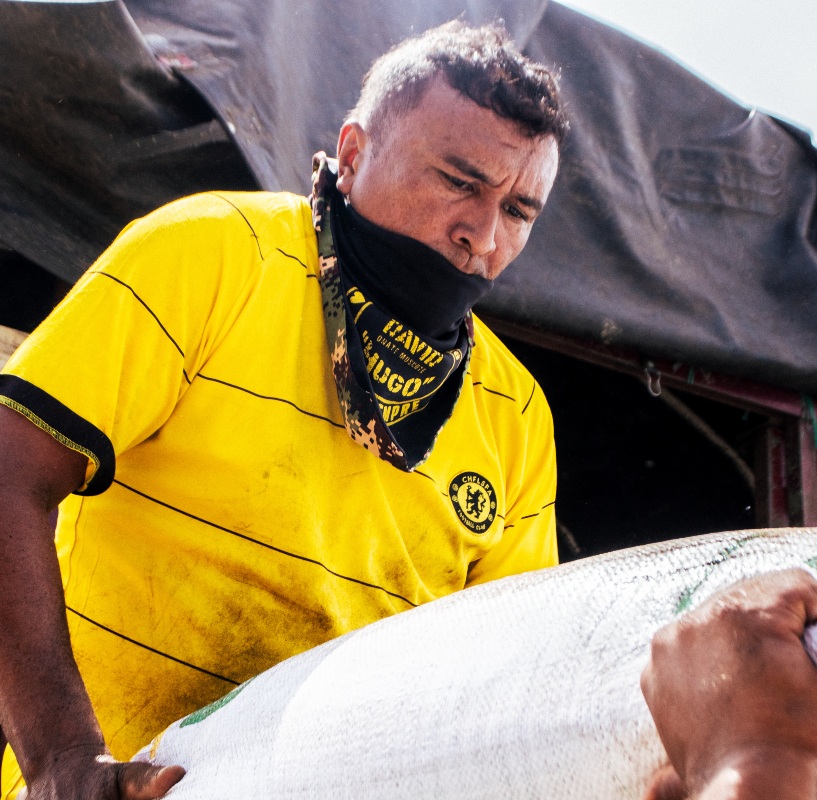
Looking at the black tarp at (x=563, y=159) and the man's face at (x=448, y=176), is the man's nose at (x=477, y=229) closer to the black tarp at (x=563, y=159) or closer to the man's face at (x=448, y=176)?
the man's face at (x=448, y=176)

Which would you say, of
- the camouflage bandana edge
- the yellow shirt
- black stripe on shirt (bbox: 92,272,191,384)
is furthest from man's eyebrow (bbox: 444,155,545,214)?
black stripe on shirt (bbox: 92,272,191,384)

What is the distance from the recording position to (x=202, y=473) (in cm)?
145

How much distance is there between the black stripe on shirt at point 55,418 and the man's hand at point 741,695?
86 cm

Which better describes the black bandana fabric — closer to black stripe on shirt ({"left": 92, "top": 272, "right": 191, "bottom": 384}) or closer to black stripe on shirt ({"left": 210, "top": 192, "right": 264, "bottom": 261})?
black stripe on shirt ({"left": 210, "top": 192, "right": 264, "bottom": 261})

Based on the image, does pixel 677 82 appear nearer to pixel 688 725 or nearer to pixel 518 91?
pixel 518 91

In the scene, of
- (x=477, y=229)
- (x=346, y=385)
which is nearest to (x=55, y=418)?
(x=346, y=385)

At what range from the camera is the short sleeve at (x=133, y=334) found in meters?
1.28

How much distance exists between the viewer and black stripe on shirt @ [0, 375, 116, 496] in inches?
49.3

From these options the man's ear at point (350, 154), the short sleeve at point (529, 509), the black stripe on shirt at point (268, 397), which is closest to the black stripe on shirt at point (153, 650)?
the black stripe on shirt at point (268, 397)

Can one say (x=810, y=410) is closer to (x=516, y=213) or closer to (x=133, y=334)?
(x=516, y=213)

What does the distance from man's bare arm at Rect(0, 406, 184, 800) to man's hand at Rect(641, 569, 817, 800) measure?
28.9 inches

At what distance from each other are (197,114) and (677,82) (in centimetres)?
158

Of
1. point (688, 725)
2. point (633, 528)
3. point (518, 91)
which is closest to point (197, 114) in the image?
point (518, 91)

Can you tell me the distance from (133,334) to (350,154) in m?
0.70
